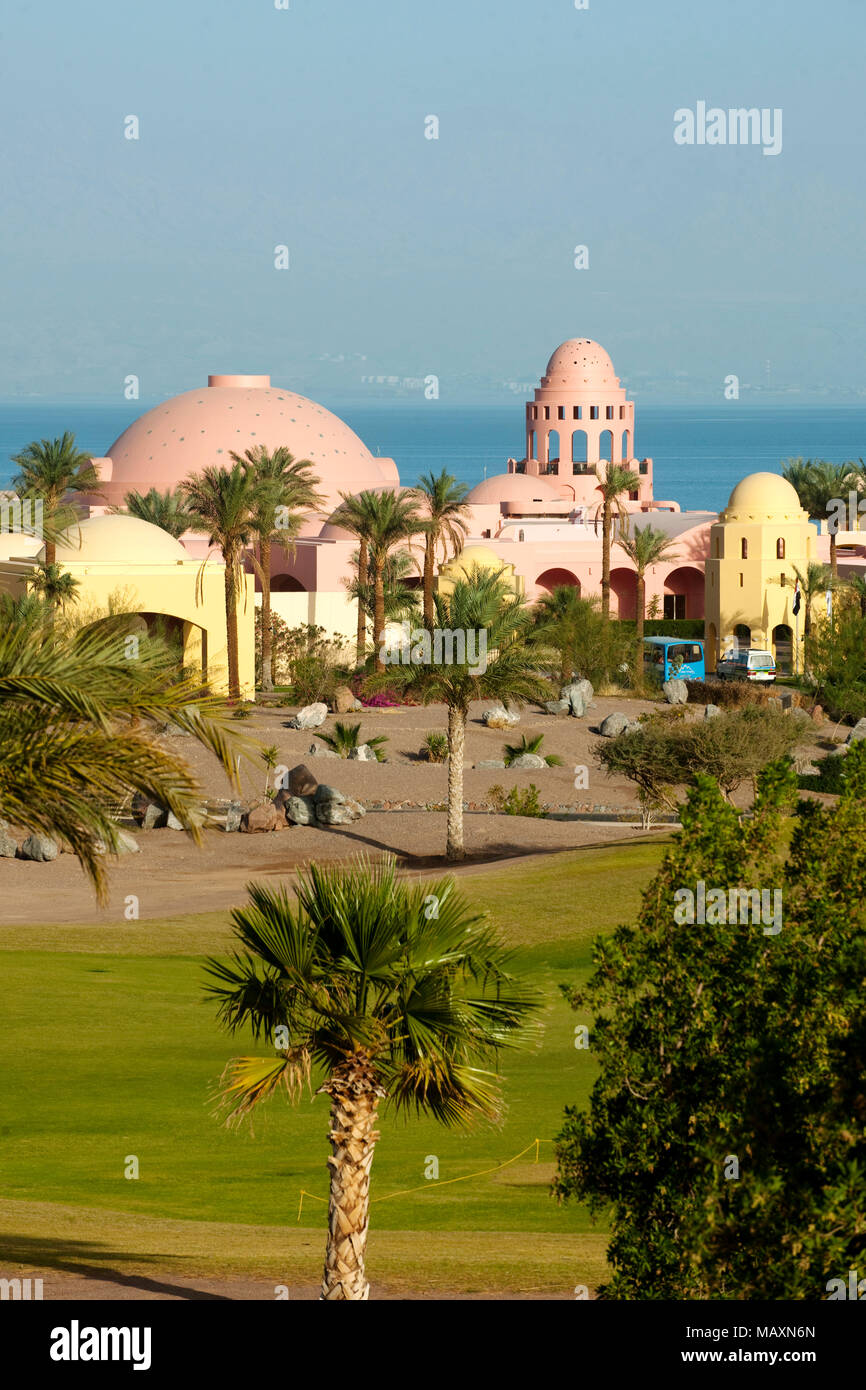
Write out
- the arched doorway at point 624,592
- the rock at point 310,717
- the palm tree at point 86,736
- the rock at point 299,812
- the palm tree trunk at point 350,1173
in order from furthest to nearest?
the arched doorway at point 624,592 → the rock at point 310,717 → the rock at point 299,812 → the palm tree at point 86,736 → the palm tree trunk at point 350,1173

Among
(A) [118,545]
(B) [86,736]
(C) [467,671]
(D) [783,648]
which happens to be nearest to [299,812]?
(C) [467,671]

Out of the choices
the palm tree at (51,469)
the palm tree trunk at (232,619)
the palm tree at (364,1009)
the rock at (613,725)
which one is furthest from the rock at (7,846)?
the palm tree at (364,1009)

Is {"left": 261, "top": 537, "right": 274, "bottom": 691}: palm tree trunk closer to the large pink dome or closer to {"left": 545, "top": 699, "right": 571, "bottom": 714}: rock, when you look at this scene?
{"left": 545, "top": 699, "right": 571, "bottom": 714}: rock

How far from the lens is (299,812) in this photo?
35281 mm

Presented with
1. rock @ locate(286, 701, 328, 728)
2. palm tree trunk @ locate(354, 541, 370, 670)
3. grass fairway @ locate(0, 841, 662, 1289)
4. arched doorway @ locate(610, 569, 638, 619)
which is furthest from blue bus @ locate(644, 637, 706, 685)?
grass fairway @ locate(0, 841, 662, 1289)

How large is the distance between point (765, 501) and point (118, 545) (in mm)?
23456

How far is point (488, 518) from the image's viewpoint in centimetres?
7094

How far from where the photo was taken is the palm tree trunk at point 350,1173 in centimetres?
1024

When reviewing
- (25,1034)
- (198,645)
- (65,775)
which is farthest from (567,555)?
(65,775)

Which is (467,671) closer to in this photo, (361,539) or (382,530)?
(382,530)

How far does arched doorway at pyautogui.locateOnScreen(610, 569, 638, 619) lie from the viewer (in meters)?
68.5

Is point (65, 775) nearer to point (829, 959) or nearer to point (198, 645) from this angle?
point (829, 959)

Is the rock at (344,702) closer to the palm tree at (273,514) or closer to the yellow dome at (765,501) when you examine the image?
the palm tree at (273,514)

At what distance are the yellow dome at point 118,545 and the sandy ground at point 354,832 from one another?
212 inches
